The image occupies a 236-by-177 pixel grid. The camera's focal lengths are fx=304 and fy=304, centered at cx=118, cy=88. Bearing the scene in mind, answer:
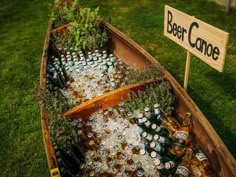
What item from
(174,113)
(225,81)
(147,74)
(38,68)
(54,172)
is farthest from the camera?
(38,68)

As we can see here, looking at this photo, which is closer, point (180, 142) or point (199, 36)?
point (180, 142)

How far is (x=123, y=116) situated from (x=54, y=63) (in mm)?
1775

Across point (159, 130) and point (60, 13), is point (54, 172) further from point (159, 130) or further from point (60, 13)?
point (60, 13)

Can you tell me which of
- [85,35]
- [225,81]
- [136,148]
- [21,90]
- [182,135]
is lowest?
[21,90]

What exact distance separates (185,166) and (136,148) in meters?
0.55

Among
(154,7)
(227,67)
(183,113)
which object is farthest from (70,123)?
(154,7)

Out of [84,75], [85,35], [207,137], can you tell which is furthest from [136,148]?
Answer: [85,35]

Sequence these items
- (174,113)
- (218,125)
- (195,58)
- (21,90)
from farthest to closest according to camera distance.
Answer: (195,58)
(21,90)
(218,125)
(174,113)

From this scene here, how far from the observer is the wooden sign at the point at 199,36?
281 centimetres

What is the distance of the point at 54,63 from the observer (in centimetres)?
473

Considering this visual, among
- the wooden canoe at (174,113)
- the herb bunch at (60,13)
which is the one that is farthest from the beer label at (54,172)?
the herb bunch at (60,13)

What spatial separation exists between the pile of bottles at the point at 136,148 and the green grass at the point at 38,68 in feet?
3.14

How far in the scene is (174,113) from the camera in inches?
138

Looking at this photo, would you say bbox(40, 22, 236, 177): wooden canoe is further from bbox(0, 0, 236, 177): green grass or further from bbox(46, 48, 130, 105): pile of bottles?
bbox(0, 0, 236, 177): green grass
